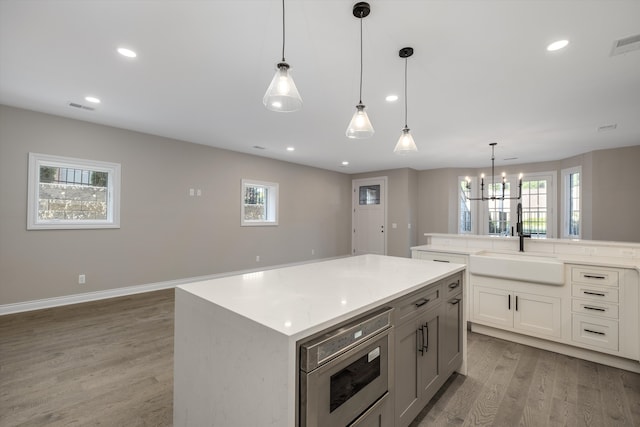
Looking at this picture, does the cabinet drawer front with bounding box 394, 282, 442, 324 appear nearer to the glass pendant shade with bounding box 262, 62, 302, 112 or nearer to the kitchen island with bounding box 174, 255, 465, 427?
the kitchen island with bounding box 174, 255, 465, 427

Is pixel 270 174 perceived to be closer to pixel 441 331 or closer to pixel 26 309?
pixel 26 309

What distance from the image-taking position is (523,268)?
2797 mm

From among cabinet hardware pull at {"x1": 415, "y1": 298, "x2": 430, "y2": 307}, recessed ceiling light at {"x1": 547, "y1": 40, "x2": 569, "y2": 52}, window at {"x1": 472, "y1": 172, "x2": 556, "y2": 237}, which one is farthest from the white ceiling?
window at {"x1": 472, "y1": 172, "x2": 556, "y2": 237}

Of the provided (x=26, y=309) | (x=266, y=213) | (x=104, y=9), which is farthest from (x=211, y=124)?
(x=26, y=309)

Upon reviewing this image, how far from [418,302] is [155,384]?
206 centimetres

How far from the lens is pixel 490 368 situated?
8.07 ft

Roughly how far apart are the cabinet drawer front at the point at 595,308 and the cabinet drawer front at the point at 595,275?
0.18m

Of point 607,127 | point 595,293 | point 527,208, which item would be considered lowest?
point 595,293

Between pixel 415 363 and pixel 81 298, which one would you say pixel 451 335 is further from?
pixel 81 298

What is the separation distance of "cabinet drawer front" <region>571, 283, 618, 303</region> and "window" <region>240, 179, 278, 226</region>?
A: 5.19m

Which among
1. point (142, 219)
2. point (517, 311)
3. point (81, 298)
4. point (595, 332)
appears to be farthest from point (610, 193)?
point (81, 298)

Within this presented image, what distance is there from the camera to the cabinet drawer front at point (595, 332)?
2.47m

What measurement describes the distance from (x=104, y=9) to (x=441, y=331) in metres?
3.13

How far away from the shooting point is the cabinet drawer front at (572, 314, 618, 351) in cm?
247
